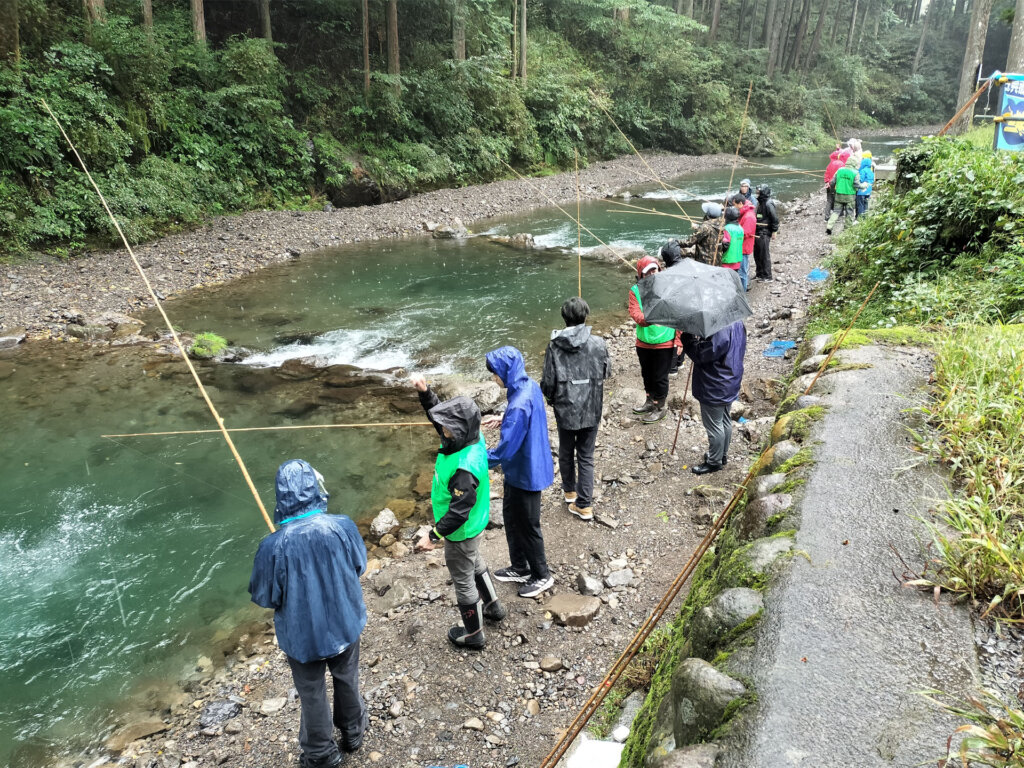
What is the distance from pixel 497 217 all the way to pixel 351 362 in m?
12.0

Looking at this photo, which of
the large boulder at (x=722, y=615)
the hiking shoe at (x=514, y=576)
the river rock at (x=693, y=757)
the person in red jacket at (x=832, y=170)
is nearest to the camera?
the river rock at (x=693, y=757)

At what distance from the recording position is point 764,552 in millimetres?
3098

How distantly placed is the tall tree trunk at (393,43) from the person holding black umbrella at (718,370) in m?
19.7

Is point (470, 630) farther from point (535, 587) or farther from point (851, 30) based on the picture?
point (851, 30)

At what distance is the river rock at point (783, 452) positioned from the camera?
4.04 meters

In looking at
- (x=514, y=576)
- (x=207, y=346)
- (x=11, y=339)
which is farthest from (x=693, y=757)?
(x=11, y=339)

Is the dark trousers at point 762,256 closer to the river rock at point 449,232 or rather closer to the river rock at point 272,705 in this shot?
the river rock at point 449,232

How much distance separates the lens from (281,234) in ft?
53.7

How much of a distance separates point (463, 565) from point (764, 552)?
6.27 ft

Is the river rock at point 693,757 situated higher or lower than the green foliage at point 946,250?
lower

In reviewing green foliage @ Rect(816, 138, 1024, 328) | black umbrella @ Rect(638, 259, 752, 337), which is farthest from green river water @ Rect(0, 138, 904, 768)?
green foliage @ Rect(816, 138, 1024, 328)

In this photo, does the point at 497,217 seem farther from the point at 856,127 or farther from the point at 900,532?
the point at 856,127

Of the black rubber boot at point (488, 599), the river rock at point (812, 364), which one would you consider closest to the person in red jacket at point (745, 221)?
the river rock at point (812, 364)

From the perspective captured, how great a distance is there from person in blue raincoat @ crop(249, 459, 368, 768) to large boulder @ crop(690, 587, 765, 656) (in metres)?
1.81
